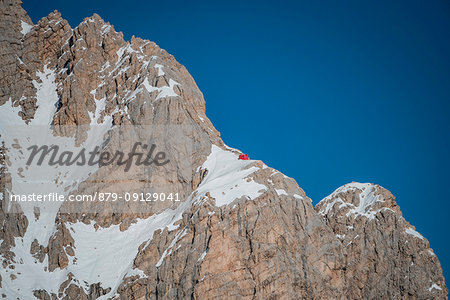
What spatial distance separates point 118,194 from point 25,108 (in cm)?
3885

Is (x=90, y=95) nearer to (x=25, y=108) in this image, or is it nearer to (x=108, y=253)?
(x=25, y=108)

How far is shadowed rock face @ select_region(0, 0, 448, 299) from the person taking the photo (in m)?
113

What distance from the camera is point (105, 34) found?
16650 centimetres
